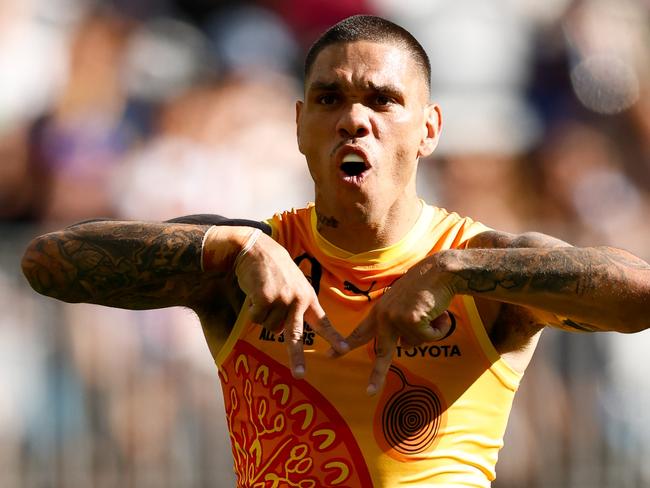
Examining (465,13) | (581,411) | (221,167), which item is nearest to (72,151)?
(221,167)

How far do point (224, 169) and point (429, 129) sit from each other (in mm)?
4842

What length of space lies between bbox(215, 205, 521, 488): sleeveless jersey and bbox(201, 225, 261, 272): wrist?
0.37 meters

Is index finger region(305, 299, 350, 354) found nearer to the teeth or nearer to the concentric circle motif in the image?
the concentric circle motif

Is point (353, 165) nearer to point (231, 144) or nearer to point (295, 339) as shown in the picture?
point (295, 339)

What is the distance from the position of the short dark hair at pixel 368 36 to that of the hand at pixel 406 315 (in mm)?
1220

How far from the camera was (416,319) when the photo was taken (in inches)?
182

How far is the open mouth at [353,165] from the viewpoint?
5.29 m

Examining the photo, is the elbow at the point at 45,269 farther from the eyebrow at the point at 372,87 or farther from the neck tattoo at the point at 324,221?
the eyebrow at the point at 372,87

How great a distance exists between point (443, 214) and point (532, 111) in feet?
18.5

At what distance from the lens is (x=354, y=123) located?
17.3ft

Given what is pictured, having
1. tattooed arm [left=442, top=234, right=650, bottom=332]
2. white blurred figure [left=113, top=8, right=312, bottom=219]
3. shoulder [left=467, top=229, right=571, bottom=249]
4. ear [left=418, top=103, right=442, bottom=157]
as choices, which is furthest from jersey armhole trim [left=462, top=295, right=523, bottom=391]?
white blurred figure [left=113, top=8, right=312, bottom=219]

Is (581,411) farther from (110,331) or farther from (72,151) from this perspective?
(72,151)

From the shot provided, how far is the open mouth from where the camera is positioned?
5.29 metres

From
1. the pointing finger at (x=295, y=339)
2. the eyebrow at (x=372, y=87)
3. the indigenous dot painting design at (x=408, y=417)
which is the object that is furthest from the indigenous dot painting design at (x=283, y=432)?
the eyebrow at (x=372, y=87)
